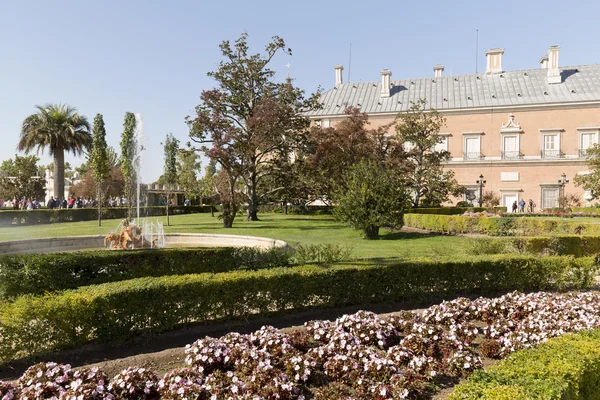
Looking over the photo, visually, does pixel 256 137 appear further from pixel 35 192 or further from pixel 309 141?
pixel 35 192

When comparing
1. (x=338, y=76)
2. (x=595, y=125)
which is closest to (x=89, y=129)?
(x=338, y=76)

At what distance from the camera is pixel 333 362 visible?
14.6ft

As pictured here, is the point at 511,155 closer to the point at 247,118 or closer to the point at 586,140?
the point at 586,140

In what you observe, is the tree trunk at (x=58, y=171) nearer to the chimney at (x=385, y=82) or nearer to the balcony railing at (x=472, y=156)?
the chimney at (x=385, y=82)

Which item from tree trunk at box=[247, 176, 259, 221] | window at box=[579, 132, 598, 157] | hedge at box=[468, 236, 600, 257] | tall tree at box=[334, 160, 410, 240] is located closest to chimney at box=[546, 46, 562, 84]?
window at box=[579, 132, 598, 157]

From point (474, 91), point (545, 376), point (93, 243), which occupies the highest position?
point (474, 91)

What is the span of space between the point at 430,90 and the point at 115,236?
40873 mm

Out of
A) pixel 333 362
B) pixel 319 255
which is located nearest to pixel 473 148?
pixel 319 255

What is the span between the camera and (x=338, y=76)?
5056 centimetres

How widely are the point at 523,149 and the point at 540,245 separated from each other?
3491 centimetres

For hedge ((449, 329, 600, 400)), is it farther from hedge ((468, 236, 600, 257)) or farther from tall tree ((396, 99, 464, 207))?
tall tree ((396, 99, 464, 207))

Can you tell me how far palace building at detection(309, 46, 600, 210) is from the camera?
3994 centimetres

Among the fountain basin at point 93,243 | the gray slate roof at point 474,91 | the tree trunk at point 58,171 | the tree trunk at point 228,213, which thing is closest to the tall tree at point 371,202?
the fountain basin at point 93,243

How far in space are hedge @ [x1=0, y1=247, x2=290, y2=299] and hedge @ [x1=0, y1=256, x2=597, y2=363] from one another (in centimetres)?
123
